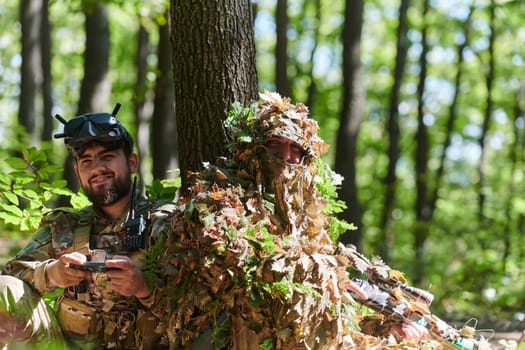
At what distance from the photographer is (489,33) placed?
21.6 m

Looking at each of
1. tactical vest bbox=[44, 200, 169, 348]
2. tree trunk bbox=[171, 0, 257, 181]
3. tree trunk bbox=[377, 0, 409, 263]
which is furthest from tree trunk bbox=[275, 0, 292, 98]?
tactical vest bbox=[44, 200, 169, 348]

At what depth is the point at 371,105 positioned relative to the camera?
89.9 feet

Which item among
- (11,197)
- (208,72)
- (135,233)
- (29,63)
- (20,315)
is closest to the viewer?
(20,315)

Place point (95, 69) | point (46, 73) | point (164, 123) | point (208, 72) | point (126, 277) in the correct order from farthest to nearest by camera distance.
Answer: point (46, 73), point (95, 69), point (164, 123), point (208, 72), point (126, 277)

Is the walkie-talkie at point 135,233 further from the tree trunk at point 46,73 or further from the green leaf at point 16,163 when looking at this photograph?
the tree trunk at point 46,73

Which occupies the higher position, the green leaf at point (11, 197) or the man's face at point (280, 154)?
the man's face at point (280, 154)

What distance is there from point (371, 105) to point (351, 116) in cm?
1713

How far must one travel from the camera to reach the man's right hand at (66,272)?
11.7 feet

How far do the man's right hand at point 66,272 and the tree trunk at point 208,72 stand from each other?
1194 millimetres

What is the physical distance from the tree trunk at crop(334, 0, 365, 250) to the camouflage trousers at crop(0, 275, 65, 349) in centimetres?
664

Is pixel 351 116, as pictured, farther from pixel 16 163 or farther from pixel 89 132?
pixel 89 132

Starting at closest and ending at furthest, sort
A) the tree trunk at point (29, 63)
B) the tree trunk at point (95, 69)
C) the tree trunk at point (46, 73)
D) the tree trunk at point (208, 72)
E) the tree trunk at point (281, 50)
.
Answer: the tree trunk at point (208, 72)
the tree trunk at point (95, 69)
the tree trunk at point (281, 50)
the tree trunk at point (29, 63)
the tree trunk at point (46, 73)

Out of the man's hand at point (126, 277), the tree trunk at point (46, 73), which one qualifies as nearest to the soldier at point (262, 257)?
the man's hand at point (126, 277)

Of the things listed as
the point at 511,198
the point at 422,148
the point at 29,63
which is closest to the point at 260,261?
the point at 29,63
